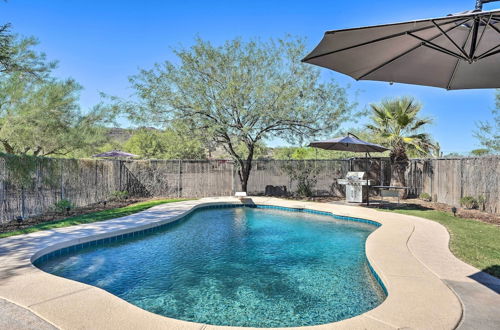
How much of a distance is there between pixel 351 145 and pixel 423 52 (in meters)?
7.66

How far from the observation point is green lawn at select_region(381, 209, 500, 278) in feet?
13.4

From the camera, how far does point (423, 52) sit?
3.45m

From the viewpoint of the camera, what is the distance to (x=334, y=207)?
10.0 m

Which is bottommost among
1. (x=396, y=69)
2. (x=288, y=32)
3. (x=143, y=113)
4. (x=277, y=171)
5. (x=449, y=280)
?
(x=449, y=280)

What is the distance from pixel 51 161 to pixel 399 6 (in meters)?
10.6

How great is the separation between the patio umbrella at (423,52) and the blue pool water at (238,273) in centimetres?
289

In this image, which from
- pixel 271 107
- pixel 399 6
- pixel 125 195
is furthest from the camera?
pixel 125 195

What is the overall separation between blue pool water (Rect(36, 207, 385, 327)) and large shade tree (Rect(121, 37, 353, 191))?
5.54 meters

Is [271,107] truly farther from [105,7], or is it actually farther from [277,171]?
[105,7]

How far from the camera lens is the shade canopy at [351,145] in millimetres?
9867

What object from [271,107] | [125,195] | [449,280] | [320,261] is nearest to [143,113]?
[125,195]

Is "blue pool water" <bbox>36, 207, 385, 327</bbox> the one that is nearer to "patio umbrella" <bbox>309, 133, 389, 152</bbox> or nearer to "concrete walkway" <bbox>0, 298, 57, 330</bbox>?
"concrete walkway" <bbox>0, 298, 57, 330</bbox>

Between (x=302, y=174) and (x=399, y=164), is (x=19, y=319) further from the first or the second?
(x=399, y=164)

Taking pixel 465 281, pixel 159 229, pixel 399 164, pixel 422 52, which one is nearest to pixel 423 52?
pixel 422 52
